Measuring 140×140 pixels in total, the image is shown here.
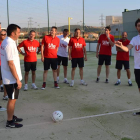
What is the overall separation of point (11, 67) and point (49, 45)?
292 cm

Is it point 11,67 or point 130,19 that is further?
point 130,19

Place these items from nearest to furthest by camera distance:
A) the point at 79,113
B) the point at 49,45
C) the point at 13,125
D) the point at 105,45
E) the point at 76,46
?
the point at 13,125 → the point at 79,113 → the point at 49,45 → the point at 76,46 → the point at 105,45

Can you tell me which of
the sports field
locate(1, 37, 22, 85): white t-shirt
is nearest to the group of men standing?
locate(1, 37, 22, 85): white t-shirt

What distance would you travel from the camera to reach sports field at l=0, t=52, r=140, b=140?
3.08 metres

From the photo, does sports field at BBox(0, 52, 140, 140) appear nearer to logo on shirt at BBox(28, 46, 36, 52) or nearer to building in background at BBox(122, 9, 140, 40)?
logo on shirt at BBox(28, 46, 36, 52)

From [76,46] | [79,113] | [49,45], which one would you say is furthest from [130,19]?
[79,113]

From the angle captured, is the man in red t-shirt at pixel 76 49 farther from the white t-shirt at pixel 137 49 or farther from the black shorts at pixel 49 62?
the white t-shirt at pixel 137 49

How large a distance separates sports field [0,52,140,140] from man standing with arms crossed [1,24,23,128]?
41 centimetres

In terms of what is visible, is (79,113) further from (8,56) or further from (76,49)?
(76,49)

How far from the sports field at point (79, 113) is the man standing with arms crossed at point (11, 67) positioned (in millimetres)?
409

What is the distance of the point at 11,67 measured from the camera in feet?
10.1

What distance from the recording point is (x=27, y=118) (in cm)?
375

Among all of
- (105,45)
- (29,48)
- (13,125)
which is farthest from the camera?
(105,45)

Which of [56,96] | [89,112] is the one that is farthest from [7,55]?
[56,96]
